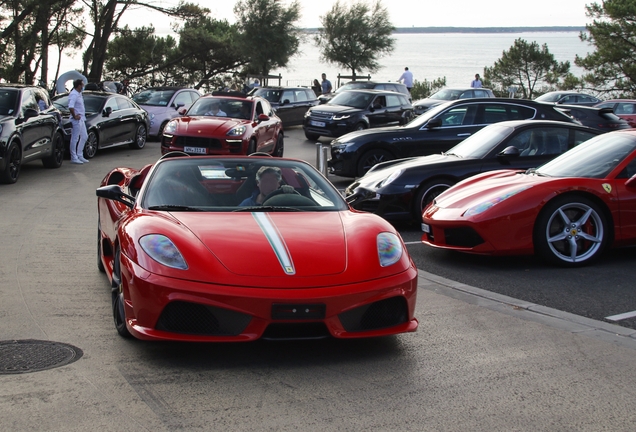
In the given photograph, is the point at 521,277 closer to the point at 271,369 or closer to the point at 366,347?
the point at 366,347

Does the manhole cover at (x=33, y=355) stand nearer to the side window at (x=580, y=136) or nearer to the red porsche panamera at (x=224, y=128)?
the side window at (x=580, y=136)

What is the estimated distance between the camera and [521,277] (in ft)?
26.1

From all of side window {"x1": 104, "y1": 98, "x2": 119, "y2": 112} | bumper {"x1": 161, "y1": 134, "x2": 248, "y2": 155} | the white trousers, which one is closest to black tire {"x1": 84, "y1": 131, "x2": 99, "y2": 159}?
the white trousers

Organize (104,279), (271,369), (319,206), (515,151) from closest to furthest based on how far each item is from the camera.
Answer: (271,369), (319,206), (104,279), (515,151)

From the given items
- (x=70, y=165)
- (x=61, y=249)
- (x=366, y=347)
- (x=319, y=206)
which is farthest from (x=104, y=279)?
(x=70, y=165)

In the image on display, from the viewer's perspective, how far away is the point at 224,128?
56.5 ft

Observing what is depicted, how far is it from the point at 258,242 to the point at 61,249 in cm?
442

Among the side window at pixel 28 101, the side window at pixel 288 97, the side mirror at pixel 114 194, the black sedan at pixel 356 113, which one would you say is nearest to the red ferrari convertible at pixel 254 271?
the side mirror at pixel 114 194

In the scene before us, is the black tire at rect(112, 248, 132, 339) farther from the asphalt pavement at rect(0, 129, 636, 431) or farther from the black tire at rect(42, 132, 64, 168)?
the black tire at rect(42, 132, 64, 168)

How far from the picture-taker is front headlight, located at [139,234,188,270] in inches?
201

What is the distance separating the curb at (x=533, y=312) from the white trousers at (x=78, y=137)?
12781 mm

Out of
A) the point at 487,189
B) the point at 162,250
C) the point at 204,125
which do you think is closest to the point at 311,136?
the point at 204,125

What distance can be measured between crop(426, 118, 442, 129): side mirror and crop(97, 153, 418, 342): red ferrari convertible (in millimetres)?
8375

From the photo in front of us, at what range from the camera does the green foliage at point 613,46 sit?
43.0 m
